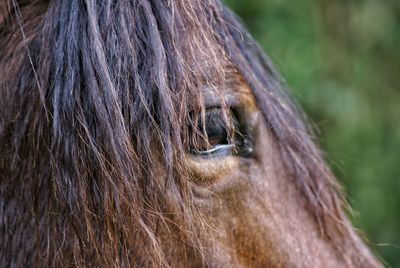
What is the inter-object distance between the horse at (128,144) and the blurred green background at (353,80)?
7.39 feet

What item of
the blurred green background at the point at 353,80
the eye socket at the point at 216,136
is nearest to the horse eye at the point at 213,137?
the eye socket at the point at 216,136

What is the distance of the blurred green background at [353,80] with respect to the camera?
12.6 ft

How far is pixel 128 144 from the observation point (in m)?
1.29

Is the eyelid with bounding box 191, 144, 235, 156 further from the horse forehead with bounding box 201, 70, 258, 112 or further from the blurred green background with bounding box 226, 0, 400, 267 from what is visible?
the blurred green background with bounding box 226, 0, 400, 267

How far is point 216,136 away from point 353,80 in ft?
9.58

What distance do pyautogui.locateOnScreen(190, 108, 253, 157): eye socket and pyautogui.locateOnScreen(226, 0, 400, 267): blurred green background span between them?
222cm

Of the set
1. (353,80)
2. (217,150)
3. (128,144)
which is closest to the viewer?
(128,144)

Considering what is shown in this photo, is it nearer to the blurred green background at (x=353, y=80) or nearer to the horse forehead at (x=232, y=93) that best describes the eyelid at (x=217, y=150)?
the horse forehead at (x=232, y=93)

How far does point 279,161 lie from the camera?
5.12 ft

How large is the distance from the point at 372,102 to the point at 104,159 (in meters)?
3.27

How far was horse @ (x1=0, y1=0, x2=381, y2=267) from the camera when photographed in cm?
129

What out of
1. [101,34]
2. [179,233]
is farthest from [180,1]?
[179,233]

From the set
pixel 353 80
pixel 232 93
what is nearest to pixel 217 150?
pixel 232 93

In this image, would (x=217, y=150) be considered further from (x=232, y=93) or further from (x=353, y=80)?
(x=353, y=80)
